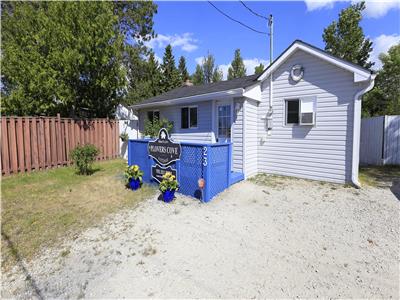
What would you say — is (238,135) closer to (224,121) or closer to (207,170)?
(224,121)

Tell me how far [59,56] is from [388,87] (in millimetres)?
23929

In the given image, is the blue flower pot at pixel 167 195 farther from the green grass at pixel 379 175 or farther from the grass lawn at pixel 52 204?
the green grass at pixel 379 175

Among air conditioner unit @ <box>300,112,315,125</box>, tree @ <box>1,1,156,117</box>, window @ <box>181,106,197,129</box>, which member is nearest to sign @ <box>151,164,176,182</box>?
window @ <box>181,106,197,129</box>

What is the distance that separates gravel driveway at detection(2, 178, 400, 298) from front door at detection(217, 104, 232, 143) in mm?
3458

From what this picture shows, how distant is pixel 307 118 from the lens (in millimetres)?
7031

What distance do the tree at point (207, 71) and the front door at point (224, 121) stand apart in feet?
75.1

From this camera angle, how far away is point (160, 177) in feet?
20.5

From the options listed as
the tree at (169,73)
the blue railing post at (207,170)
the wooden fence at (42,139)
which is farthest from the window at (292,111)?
the tree at (169,73)

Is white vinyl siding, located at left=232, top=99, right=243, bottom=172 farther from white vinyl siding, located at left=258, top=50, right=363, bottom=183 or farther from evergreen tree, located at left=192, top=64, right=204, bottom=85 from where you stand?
evergreen tree, located at left=192, top=64, right=204, bottom=85

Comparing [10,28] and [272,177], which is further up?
[10,28]

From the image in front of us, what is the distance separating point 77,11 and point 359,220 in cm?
1325

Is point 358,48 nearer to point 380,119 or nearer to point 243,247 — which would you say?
point 380,119

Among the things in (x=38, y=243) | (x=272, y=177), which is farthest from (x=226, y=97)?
(x=38, y=243)

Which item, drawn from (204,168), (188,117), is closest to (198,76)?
(188,117)
